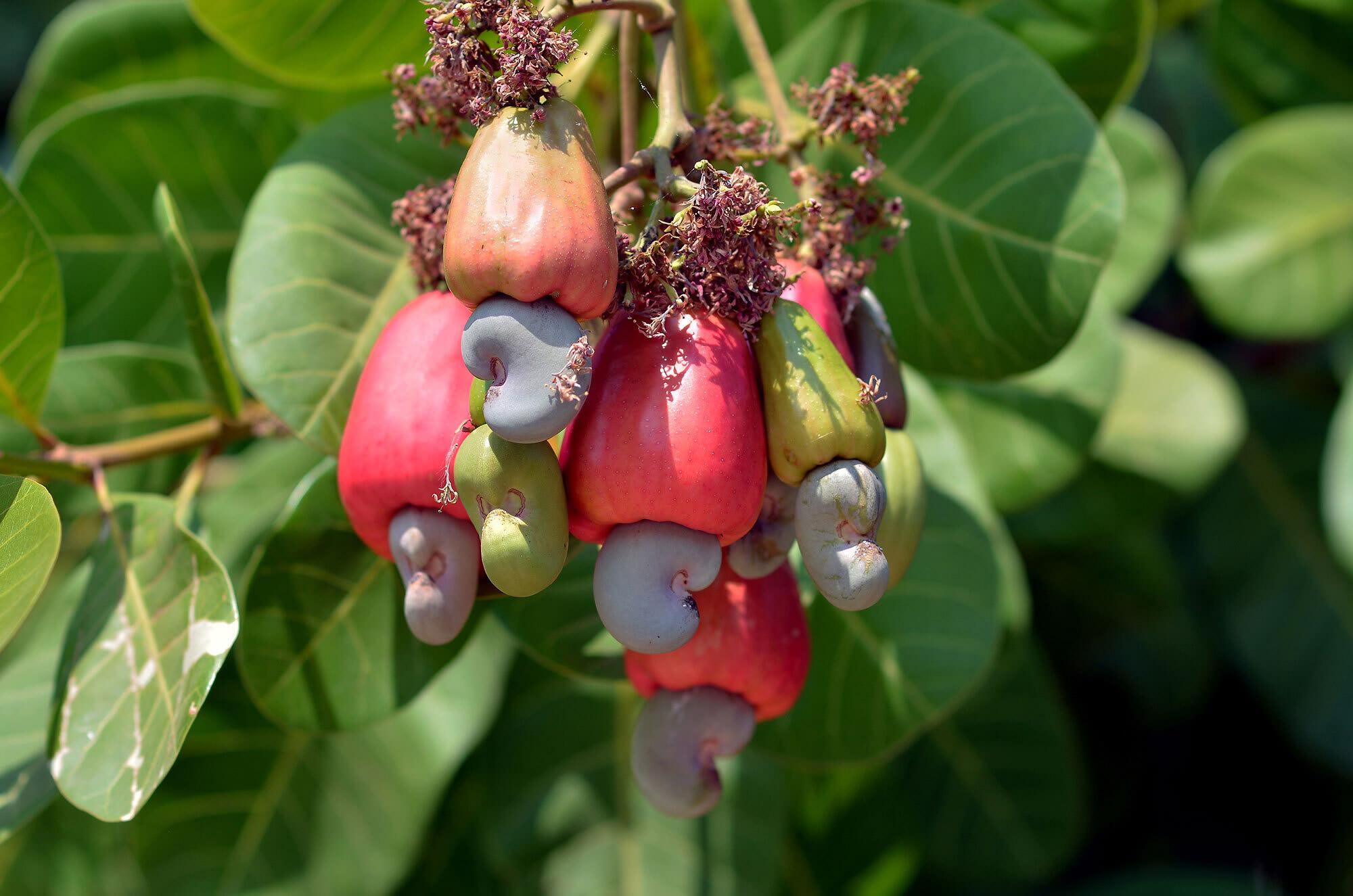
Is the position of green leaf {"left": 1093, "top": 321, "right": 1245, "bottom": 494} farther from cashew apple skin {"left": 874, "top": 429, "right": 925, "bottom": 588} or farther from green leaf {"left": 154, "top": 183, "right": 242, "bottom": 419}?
green leaf {"left": 154, "top": 183, "right": 242, "bottom": 419}

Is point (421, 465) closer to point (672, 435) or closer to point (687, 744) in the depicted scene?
point (672, 435)

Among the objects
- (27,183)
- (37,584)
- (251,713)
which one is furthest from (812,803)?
(27,183)

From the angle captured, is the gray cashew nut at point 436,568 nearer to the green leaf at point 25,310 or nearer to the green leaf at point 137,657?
the green leaf at point 137,657

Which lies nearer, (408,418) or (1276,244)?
(408,418)

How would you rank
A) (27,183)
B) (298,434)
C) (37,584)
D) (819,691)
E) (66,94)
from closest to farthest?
(37,584) → (298,434) → (819,691) → (27,183) → (66,94)

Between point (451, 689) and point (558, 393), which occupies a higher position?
point (558, 393)

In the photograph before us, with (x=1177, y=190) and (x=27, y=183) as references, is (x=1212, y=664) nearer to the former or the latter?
(x=1177, y=190)

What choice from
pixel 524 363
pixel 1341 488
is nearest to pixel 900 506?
pixel 524 363
